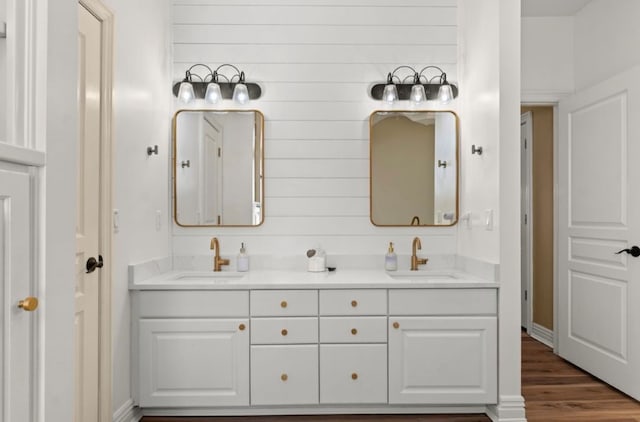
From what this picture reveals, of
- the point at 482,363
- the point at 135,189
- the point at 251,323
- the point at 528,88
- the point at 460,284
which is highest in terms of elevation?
the point at 528,88

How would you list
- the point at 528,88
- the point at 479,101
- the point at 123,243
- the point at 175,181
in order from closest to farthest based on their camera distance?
the point at 123,243, the point at 479,101, the point at 175,181, the point at 528,88

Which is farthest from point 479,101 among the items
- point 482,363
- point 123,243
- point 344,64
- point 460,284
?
point 123,243

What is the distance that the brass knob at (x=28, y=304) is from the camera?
1.09 meters

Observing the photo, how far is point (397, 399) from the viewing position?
2.59 meters

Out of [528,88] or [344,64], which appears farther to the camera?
[528,88]

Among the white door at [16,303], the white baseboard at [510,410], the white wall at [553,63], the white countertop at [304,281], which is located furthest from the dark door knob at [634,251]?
the white door at [16,303]

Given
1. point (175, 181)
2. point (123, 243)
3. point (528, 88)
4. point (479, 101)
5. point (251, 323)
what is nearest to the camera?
point (123, 243)

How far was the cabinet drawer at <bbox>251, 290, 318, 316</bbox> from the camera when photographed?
2557mm

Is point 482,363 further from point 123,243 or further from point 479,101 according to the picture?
point 123,243

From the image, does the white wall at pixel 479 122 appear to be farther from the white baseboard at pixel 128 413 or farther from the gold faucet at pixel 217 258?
the white baseboard at pixel 128 413

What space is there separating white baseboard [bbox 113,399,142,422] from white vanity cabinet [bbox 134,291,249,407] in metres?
0.05

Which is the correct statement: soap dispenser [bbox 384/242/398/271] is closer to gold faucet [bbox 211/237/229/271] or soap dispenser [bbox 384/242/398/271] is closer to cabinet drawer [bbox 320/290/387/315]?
cabinet drawer [bbox 320/290/387/315]

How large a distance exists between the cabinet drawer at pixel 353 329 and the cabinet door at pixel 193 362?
44cm

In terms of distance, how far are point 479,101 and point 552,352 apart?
7.37 feet
